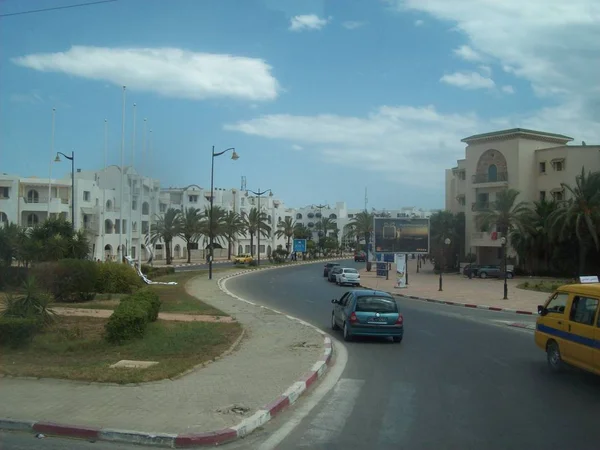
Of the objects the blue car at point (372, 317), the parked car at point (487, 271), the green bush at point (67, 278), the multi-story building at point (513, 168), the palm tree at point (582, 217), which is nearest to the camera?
the blue car at point (372, 317)

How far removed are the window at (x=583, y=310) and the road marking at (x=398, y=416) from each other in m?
3.34

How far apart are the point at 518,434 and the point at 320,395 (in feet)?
10.7

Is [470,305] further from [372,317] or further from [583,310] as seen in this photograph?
[583,310]

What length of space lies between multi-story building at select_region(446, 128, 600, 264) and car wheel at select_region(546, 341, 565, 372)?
1916 inches

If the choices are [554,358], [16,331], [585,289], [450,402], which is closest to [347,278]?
[554,358]

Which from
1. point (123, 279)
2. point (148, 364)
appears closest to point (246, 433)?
point (148, 364)

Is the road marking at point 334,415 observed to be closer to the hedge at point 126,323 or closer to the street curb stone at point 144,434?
the street curb stone at point 144,434

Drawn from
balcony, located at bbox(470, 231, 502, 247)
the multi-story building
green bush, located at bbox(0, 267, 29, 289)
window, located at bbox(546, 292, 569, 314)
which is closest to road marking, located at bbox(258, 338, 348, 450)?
window, located at bbox(546, 292, 569, 314)

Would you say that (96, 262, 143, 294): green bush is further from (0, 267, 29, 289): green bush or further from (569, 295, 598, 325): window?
(569, 295, 598, 325): window

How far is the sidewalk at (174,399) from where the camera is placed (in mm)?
7277

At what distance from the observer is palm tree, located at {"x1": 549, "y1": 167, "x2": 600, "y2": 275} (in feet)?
160

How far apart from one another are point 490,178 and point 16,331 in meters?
58.9

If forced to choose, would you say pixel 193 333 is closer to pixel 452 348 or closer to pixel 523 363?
pixel 452 348

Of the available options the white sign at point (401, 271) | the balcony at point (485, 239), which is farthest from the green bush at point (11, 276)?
the balcony at point (485, 239)
